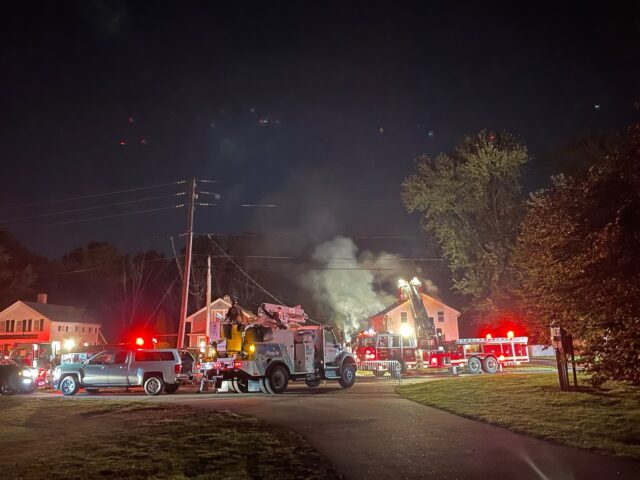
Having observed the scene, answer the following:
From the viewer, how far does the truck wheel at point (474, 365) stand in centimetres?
2672

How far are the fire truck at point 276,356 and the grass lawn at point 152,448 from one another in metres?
5.25

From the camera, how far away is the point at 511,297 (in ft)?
144

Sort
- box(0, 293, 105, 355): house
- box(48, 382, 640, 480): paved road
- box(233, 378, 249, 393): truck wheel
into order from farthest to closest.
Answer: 1. box(0, 293, 105, 355): house
2. box(233, 378, 249, 393): truck wheel
3. box(48, 382, 640, 480): paved road

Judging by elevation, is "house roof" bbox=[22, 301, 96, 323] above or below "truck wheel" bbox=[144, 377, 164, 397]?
above

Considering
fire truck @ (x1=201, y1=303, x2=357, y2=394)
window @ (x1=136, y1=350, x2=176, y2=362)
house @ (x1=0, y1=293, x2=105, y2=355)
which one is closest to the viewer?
fire truck @ (x1=201, y1=303, x2=357, y2=394)

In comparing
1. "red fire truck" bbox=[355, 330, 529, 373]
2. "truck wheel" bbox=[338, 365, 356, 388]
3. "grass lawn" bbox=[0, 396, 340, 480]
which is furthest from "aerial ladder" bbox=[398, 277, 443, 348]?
"grass lawn" bbox=[0, 396, 340, 480]

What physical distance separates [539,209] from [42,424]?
14582 millimetres

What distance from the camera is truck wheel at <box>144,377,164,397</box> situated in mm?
19938

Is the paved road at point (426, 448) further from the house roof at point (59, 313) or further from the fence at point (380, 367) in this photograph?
the house roof at point (59, 313)

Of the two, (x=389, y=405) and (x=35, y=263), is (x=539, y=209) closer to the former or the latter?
(x=389, y=405)

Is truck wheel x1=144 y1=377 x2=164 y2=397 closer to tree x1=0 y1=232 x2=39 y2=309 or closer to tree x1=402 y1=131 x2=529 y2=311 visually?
tree x1=402 y1=131 x2=529 y2=311

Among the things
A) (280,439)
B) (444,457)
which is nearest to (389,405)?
(280,439)

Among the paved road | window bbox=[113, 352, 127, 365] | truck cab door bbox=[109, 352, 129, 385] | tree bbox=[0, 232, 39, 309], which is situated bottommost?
the paved road

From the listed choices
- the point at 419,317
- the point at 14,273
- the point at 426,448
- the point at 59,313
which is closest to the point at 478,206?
the point at 419,317
